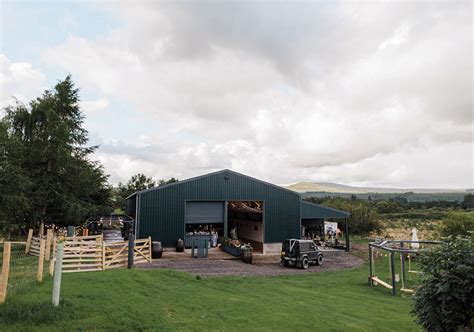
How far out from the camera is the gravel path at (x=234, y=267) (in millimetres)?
17391

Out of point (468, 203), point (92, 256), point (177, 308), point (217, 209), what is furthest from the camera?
point (468, 203)

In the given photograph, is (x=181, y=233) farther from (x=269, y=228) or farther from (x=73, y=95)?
(x=73, y=95)

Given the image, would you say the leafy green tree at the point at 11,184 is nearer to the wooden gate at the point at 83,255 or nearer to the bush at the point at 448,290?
the wooden gate at the point at 83,255

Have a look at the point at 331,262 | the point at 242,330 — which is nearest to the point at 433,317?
the point at 242,330

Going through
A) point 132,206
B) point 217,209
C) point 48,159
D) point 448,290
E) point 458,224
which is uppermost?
point 48,159

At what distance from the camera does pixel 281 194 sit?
27906mm

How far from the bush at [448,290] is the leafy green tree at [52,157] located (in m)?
23.3

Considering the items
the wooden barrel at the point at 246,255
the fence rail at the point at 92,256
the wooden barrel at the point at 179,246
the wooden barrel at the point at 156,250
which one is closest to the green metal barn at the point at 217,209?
the wooden barrel at the point at 179,246

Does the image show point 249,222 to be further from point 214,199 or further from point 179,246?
point 179,246

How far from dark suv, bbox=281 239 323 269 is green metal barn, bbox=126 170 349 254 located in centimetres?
573

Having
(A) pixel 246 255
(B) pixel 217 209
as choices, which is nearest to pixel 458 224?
(A) pixel 246 255

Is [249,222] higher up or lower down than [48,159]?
lower down

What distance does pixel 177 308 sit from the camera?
7.91 meters

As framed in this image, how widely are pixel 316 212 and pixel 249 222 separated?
272 inches
